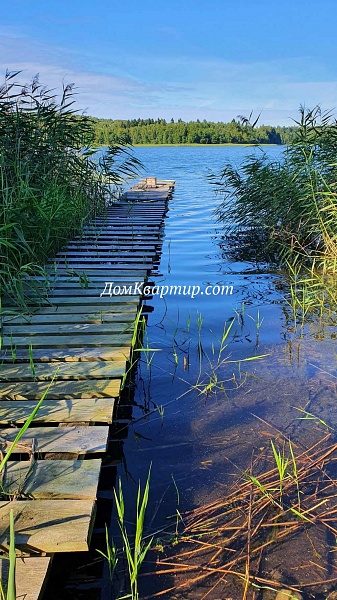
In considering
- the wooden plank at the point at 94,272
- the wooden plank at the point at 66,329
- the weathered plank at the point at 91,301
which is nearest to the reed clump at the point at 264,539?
the wooden plank at the point at 66,329

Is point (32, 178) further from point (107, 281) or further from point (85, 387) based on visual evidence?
point (85, 387)

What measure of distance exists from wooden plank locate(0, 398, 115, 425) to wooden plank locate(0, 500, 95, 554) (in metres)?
0.58

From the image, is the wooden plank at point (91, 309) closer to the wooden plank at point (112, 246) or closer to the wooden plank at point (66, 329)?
the wooden plank at point (66, 329)

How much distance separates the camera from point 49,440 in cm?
223

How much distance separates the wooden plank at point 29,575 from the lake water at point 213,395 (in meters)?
0.36

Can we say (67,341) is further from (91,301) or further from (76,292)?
(76,292)

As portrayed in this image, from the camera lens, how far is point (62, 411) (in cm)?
247

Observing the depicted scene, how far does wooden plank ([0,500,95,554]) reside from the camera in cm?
165

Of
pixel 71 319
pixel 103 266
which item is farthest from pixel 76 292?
pixel 103 266

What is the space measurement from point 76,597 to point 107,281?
3493mm

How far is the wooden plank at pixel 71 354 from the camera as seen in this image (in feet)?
10.2

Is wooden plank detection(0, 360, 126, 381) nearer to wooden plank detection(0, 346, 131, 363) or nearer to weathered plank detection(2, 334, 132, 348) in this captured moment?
wooden plank detection(0, 346, 131, 363)

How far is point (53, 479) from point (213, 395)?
4.42ft

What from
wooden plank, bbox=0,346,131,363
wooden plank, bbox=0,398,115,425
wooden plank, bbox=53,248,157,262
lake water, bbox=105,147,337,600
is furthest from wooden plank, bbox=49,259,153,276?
wooden plank, bbox=0,398,115,425
